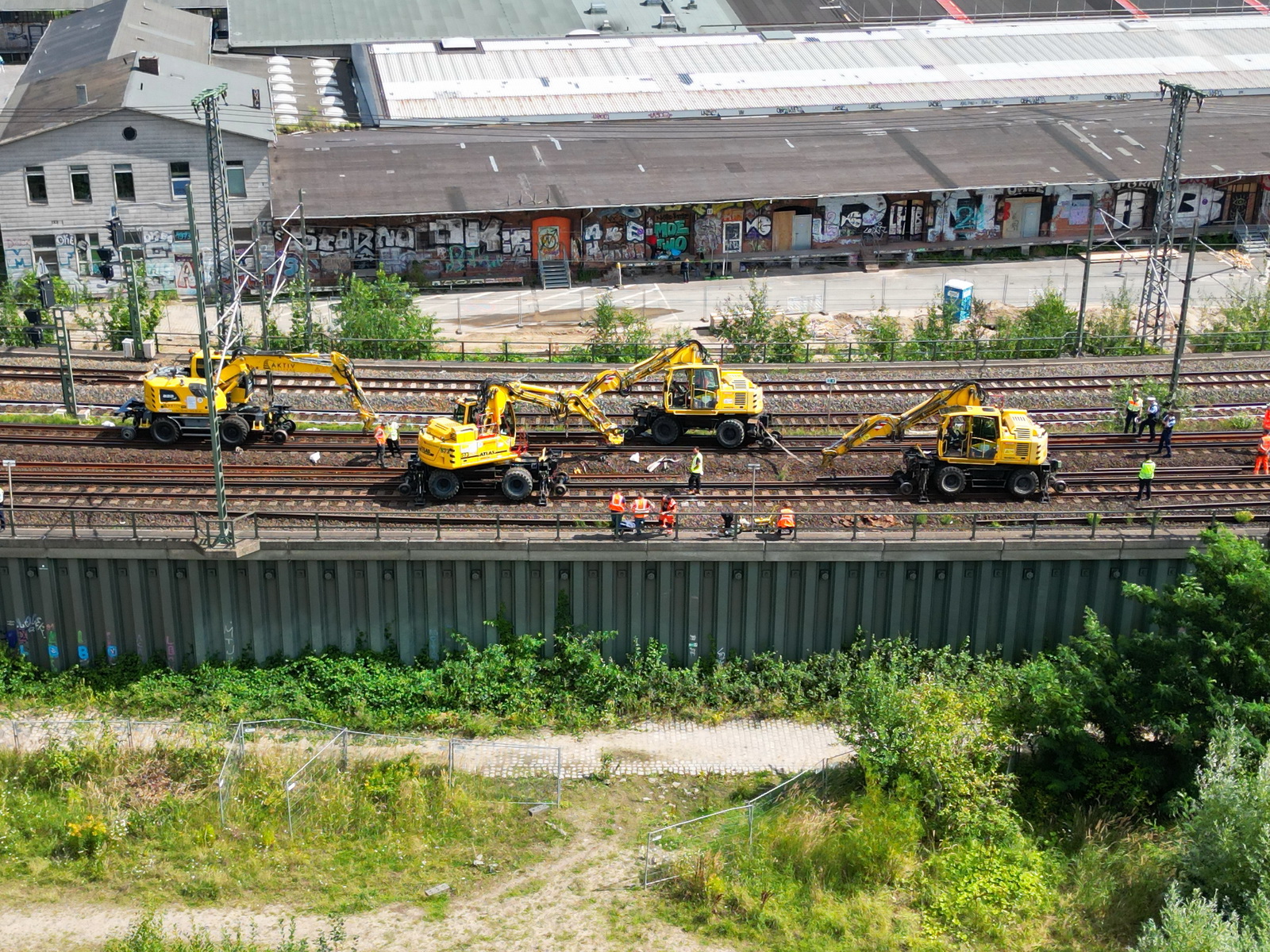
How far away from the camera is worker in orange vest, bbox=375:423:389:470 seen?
1422 inches

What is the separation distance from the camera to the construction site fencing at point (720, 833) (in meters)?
24.8

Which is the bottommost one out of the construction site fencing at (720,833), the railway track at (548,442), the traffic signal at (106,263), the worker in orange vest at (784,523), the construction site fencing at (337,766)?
the construction site fencing at (720,833)

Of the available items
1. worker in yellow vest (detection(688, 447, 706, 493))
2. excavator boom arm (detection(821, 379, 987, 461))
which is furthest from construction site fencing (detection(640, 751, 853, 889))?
excavator boom arm (detection(821, 379, 987, 461))

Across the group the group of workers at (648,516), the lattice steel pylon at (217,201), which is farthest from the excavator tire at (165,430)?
the group of workers at (648,516)

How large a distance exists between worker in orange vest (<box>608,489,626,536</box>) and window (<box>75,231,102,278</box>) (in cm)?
3198

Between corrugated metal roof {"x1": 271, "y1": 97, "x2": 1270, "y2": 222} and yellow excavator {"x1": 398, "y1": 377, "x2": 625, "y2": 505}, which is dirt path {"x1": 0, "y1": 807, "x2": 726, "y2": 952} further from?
corrugated metal roof {"x1": 271, "y1": 97, "x2": 1270, "y2": 222}

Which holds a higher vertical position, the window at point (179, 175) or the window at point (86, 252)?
the window at point (179, 175)

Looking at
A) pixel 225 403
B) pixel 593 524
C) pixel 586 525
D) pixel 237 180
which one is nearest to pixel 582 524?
pixel 586 525

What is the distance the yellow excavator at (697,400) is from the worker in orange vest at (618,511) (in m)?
6.11

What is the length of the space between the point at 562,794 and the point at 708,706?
4.64 m

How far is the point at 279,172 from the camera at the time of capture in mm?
59344

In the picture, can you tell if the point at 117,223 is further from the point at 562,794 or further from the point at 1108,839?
the point at 1108,839

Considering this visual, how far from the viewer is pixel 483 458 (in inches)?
A: 1330

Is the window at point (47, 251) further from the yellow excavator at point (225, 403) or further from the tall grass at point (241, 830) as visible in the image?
the tall grass at point (241, 830)
